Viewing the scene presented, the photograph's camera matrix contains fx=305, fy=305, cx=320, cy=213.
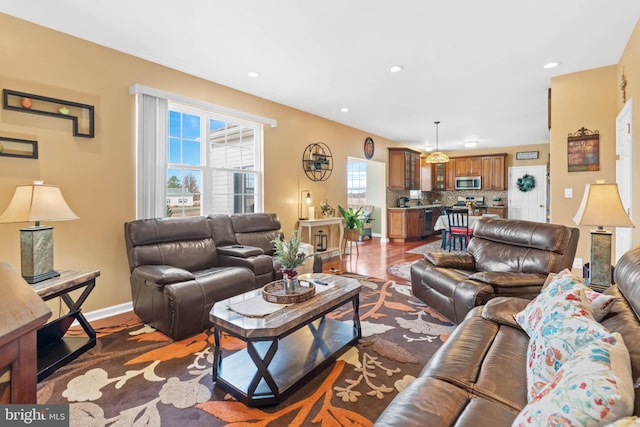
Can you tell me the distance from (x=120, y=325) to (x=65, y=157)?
1684 mm

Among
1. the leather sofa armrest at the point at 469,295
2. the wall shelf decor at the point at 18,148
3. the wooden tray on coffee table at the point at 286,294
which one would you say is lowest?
the leather sofa armrest at the point at 469,295

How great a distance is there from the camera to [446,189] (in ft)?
32.6

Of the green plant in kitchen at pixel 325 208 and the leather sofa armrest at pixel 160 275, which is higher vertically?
the green plant in kitchen at pixel 325 208

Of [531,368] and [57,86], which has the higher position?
[57,86]

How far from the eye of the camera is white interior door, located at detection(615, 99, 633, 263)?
3.12m

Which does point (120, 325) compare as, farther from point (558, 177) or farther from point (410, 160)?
point (410, 160)

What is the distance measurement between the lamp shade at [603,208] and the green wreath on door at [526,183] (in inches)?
294

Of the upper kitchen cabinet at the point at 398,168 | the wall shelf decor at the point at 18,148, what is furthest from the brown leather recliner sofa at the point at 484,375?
the upper kitchen cabinet at the point at 398,168

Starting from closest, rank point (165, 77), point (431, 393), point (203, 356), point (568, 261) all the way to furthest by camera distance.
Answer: point (431, 393) < point (203, 356) < point (568, 261) < point (165, 77)

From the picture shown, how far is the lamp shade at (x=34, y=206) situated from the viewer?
223 cm

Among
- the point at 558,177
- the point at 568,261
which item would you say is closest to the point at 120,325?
the point at 568,261

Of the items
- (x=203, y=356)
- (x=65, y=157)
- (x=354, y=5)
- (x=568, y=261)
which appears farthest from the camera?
(x=65, y=157)

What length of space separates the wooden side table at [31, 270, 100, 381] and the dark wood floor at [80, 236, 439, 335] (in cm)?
29

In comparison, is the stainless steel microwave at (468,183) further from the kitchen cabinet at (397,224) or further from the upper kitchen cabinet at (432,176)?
the kitchen cabinet at (397,224)
